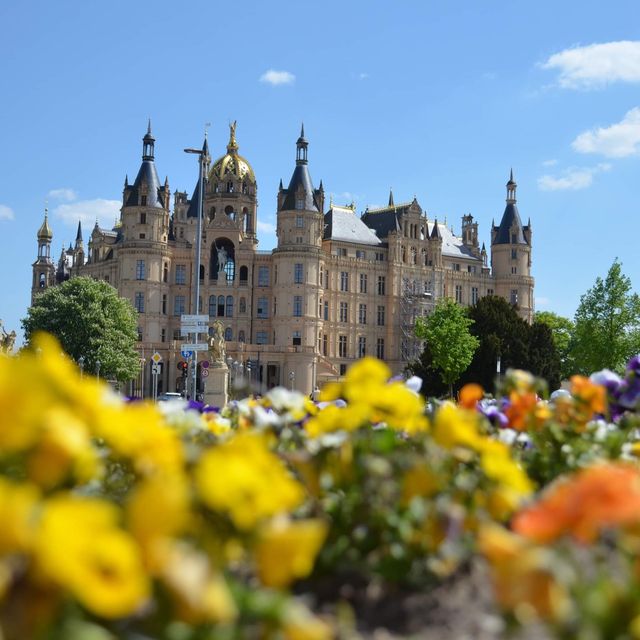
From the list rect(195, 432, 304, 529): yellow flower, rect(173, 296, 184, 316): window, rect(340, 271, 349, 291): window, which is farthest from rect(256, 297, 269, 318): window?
rect(195, 432, 304, 529): yellow flower

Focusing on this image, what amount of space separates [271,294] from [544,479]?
8938 centimetres

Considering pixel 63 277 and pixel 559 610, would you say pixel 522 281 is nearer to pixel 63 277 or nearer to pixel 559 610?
pixel 63 277

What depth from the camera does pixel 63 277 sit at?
125500 millimetres

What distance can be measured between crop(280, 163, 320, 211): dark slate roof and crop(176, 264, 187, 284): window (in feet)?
40.3

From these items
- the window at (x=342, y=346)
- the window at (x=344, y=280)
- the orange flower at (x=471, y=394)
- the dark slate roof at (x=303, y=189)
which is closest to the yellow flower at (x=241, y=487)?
the orange flower at (x=471, y=394)

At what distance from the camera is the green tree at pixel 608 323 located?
2469 inches

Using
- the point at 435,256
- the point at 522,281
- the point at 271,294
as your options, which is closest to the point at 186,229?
the point at 271,294

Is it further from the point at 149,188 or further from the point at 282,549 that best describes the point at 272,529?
the point at 149,188

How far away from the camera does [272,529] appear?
2990mm

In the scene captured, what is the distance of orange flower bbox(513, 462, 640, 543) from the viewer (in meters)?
2.80

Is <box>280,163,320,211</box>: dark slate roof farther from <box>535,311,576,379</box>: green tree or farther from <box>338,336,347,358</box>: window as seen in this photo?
<box>535,311,576,379</box>: green tree

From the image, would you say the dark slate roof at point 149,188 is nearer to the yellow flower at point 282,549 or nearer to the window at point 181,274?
the window at point 181,274

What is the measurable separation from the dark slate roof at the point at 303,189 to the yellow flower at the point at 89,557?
9008 centimetres

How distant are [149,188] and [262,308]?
55.3ft
